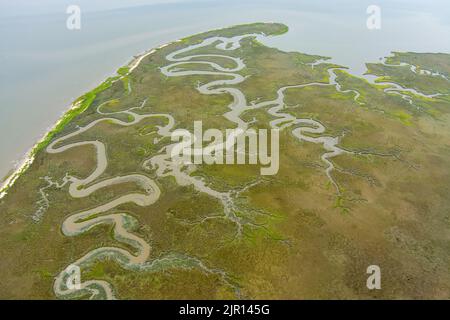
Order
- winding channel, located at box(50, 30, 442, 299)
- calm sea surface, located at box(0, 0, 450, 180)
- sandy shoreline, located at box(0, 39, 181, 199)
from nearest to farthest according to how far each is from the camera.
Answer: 1. winding channel, located at box(50, 30, 442, 299)
2. sandy shoreline, located at box(0, 39, 181, 199)
3. calm sea surface, located at box(0, 0, 450, 180)

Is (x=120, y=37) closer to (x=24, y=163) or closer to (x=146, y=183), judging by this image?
(x=24, y=163)

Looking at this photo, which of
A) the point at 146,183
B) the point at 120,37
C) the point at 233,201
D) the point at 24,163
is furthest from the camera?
the point at 120,37

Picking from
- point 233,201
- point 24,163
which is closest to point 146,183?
point 233,201

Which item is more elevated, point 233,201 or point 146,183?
point 146,183

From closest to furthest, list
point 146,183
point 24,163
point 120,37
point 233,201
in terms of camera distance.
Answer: point 233,201 < point 146,183 < point 24,163 < point 120,37

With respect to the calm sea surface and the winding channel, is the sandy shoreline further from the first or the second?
the winding channel

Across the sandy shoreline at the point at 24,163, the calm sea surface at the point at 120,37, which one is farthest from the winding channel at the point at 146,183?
the calm sea surface at the point at 120,37

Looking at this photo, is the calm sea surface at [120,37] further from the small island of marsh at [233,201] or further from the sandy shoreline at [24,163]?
the small island of marsh at [233,201]

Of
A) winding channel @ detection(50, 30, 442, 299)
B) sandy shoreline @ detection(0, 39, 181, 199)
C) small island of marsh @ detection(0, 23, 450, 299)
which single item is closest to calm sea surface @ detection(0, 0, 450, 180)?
sandy shoreline @ detection(0, 39, 181, 199)
